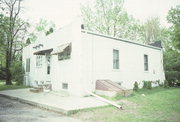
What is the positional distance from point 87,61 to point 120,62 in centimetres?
353

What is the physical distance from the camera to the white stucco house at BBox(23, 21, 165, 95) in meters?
10.3

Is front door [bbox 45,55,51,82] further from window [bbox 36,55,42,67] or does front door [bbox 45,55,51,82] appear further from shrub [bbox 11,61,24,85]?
shrub [bbox 11,61,24,85]

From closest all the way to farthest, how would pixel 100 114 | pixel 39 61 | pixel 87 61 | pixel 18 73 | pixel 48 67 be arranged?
pixel 100 114
pixel 87 61
pixel 48 67
pixel 39 61
pixel 18 73

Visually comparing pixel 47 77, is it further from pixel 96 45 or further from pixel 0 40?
pixel 0 40

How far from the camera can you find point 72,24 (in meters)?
10.7

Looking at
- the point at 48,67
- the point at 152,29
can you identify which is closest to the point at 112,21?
the point at 152,29

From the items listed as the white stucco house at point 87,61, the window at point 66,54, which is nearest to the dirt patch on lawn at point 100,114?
the white stucco house at point 87,61

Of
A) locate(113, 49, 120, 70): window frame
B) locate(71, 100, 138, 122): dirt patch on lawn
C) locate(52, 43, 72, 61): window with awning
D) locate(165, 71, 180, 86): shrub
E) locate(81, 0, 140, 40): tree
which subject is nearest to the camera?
locate(71, 100, 138, 122): dirt patch on lawn

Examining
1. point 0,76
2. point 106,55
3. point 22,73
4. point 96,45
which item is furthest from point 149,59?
point 0,76

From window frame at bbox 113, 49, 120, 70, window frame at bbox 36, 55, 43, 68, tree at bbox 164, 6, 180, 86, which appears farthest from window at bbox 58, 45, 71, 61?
tree at bbox 164, 6, 180, 86

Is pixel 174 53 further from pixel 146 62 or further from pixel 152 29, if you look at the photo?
pixel 152 29

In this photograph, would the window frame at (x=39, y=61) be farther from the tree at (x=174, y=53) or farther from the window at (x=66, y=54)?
the tree at (x=174, y=53)

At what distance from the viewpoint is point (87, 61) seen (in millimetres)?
10562

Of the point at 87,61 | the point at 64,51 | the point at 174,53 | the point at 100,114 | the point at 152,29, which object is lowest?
the point at 100,114
